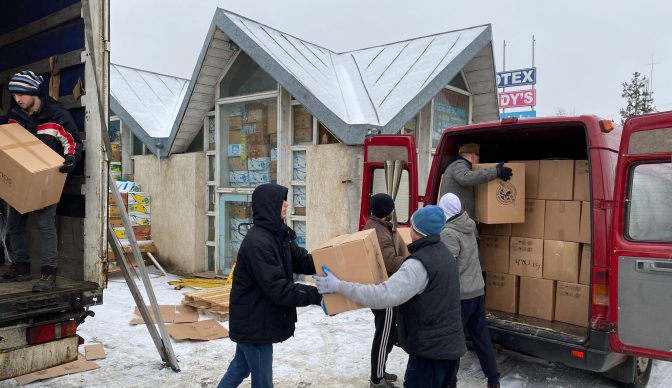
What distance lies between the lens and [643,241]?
3463 millimetres

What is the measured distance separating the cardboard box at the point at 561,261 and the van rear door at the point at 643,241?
0.91 meters

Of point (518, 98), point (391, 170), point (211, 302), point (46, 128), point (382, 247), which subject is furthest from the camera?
point (518, 98)

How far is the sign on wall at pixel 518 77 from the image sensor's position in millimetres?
21484

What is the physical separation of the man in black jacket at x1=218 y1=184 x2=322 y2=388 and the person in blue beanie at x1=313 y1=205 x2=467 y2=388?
22cm

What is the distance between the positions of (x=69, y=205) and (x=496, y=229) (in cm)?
391

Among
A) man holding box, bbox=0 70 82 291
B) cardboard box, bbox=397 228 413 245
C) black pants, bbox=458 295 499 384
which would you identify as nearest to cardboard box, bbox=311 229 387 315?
cardboard box, bbox=397 228 413 245

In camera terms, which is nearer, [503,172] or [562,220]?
[503,172]

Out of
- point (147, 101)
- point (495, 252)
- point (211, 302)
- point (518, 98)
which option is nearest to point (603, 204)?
point (495, 252)

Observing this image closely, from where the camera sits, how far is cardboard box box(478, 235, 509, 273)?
4918 mm

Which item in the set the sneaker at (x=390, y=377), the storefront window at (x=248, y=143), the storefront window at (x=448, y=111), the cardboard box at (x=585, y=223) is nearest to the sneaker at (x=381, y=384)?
the sneaker at (x=390, y=377)

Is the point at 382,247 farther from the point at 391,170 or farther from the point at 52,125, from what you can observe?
the point at 52,125

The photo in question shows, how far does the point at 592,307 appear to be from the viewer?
366cm

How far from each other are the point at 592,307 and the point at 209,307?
466cm

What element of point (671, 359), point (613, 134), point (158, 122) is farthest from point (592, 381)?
point (158, 122)
